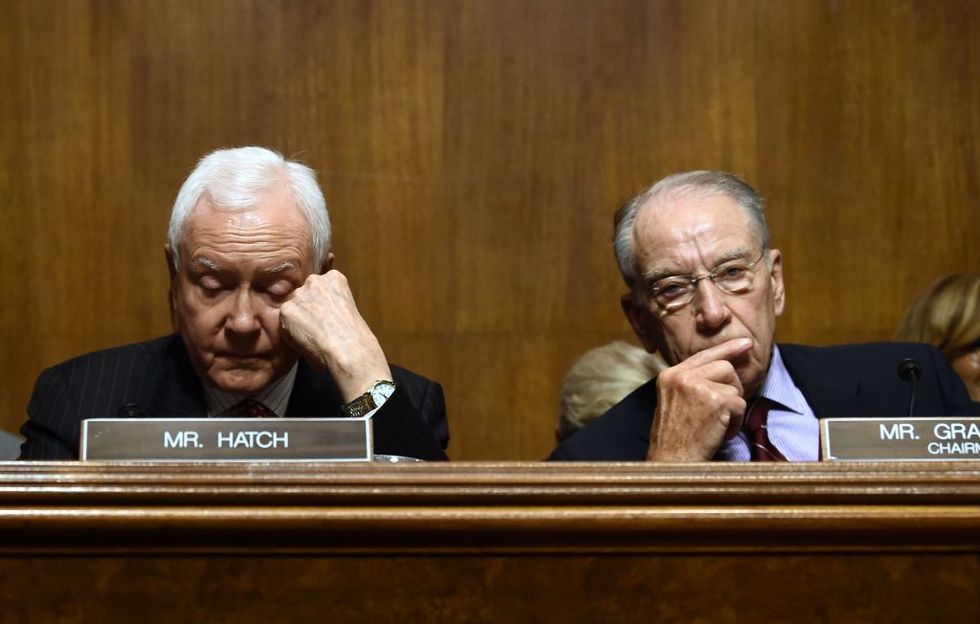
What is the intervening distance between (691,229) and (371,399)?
0.57m

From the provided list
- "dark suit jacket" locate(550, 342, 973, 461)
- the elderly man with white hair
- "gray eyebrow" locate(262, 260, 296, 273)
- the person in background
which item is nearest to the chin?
the elderly man with white hair

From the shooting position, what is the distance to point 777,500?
126cm

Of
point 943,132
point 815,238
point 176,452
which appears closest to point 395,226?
point 815,238

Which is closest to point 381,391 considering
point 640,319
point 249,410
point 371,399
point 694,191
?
point 371,399

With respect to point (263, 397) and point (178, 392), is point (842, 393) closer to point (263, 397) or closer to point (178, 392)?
point (263, 397)

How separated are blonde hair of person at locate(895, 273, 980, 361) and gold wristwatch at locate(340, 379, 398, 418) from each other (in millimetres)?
1485

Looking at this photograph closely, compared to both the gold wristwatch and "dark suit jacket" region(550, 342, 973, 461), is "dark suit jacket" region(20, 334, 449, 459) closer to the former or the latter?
the gold wristwatch

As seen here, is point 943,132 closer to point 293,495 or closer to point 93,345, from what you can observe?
point 93,345

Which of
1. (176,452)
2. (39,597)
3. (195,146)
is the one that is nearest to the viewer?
(39,597)

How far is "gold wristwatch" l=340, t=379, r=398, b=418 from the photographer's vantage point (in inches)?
77.5

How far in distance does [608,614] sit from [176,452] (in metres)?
0.47

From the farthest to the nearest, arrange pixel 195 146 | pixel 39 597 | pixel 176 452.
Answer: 1. pixel 195 146
2. pixel 176 452
3. pixel 39 597

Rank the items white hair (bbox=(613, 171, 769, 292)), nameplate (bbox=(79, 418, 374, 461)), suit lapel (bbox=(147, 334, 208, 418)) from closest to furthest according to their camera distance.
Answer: nameplate (bbox=(79, 418, 374, 461)) → suit lapel (bbox=(147, 334, 208, 418)) → white hair (bbox=(613, 171, 769, 292))

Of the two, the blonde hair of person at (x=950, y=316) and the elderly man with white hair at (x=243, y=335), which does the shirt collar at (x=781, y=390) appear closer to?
the elderly man with white hair at (x=243, y=335)
